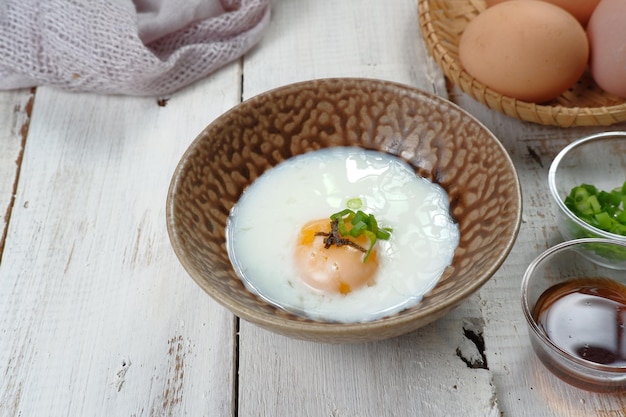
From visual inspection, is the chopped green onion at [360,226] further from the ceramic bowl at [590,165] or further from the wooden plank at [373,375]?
the ceramic bowl at [590,165]

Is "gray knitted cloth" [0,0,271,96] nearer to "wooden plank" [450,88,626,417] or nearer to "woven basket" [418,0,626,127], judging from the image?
"woven basket" [418,0,626,127]

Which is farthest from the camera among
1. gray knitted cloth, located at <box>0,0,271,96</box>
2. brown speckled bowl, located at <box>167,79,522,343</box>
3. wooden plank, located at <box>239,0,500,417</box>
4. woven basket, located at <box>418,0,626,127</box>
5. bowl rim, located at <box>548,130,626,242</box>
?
gray knitted cloth, located at <box>0,0,271,96</box>

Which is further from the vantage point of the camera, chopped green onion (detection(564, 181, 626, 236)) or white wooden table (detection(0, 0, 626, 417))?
chopped green onion (detection(564, 181, 626, 236))

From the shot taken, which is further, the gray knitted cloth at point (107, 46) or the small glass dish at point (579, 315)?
the gray knitted cloth at point (107, 46)

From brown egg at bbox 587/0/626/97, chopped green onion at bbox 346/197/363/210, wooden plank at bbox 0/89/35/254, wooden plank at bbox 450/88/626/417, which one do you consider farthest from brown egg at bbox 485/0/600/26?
wooden plank at bbox 0/89/35/254

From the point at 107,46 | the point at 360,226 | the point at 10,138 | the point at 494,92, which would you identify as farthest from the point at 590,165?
the point at 10,138

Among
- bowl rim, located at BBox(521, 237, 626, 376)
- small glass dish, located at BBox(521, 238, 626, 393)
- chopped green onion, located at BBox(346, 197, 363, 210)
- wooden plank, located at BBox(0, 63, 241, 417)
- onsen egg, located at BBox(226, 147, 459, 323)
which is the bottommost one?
wooden plank, located at BBox(0, 63, 241, 417)

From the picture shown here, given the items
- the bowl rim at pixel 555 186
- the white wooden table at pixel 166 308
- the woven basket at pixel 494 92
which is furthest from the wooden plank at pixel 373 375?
the woven basket at pixel 494 92
